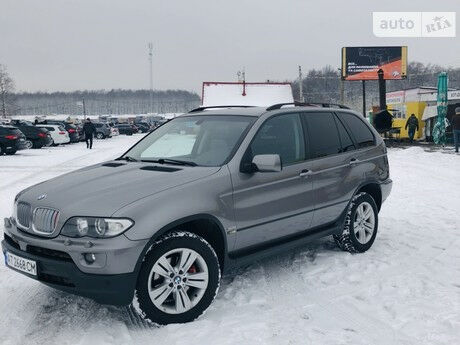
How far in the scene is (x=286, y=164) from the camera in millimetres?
4754

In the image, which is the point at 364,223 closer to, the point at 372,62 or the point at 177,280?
the point at 177,280

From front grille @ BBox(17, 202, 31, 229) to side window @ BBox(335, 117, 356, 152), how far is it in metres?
3.45

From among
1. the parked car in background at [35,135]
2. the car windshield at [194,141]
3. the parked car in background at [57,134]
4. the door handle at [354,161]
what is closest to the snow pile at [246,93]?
the door handle at [354,161]

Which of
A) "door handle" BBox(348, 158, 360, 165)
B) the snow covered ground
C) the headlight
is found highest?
"door handle" BBox(348, 158, 360, 165)

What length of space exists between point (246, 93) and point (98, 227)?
13379 mm

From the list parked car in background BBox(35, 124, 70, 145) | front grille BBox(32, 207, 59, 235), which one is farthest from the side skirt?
parked car in background BBox(35, 124, 70, 145)

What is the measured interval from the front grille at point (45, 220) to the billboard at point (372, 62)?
3638 cm

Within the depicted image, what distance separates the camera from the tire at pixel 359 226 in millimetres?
5684

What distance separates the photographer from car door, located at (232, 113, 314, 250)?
4273 millimetres

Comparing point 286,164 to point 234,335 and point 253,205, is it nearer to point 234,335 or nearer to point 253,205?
point 253,205

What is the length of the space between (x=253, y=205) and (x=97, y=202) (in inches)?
55.3

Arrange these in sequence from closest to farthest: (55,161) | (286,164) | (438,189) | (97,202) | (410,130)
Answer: (97,202) → (286,164) → (438,189) → (55,161) → (410,130)

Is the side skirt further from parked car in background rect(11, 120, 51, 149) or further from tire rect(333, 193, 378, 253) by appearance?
parked car in background rect(11, 120, 51, 149)

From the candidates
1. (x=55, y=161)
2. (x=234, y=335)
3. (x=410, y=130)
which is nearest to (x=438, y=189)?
(x=234, y=335)
